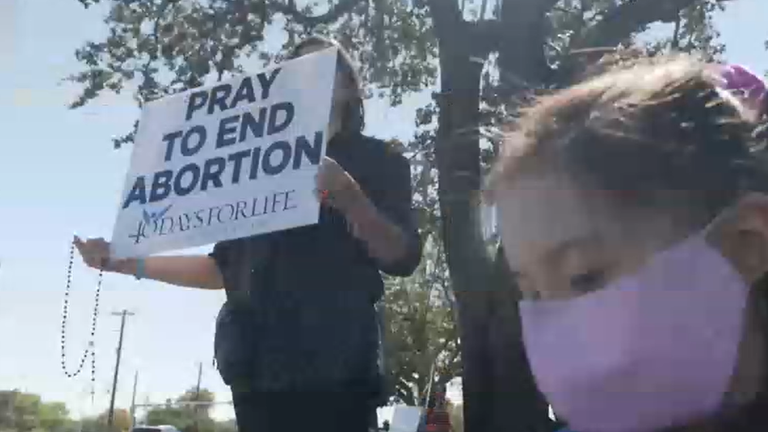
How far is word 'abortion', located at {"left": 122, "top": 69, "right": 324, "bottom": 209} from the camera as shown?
2.81 m

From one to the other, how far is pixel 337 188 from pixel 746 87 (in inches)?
56.3

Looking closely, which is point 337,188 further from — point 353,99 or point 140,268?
point 140,268

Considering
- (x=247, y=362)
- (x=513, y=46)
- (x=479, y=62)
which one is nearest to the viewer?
(x=247, y=362)

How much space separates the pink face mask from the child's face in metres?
0.01

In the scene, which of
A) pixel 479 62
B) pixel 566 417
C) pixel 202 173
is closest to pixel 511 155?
pixel 566 417

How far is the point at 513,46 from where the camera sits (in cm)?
823

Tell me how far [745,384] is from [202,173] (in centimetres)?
202

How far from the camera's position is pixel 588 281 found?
125 cm

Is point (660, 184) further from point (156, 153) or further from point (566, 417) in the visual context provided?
point (156, 153)

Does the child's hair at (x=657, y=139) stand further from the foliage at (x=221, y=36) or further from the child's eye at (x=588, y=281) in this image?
the foliage at (x=221, y=36)

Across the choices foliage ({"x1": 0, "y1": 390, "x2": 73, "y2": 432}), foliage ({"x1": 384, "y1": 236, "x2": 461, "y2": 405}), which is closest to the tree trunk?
foliage ({"x1": 384, "y1": 236, "x2": 461, "y2": 405})

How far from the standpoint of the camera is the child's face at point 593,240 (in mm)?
1198

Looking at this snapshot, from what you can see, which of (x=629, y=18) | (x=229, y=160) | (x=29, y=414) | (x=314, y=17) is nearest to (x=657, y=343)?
(x=229, y=160)

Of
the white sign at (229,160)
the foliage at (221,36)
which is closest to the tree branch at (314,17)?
the foliage at (221,36)
